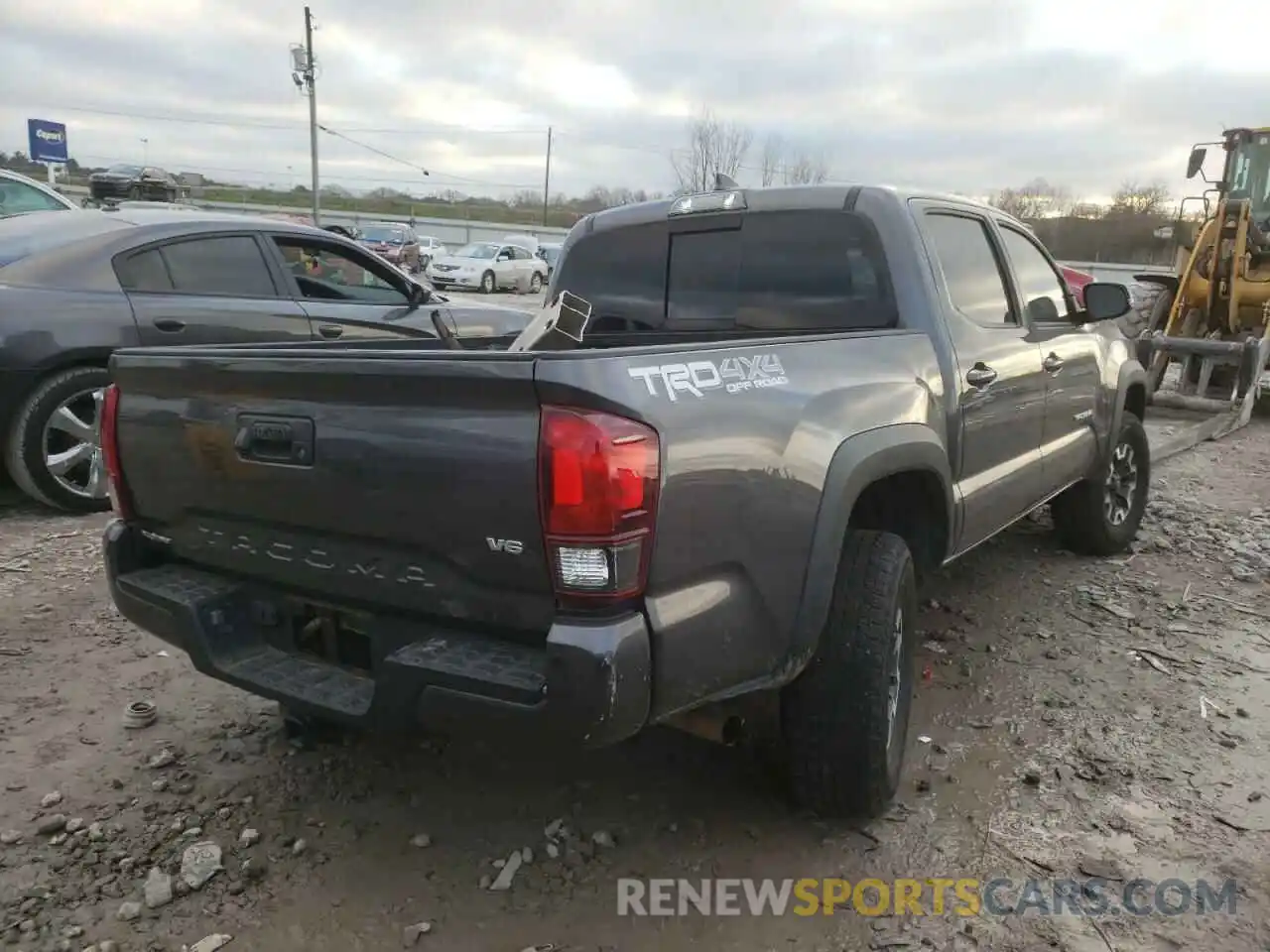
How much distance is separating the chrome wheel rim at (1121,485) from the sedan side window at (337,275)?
4.48 meters

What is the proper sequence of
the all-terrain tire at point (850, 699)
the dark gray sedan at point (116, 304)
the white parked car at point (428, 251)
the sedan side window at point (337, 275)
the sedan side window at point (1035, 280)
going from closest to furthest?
1. the all-terrain tire at point (850, 699)
2. the sedan side window at point (1035, 280)
3. the dark gray sedan at point (116, 304)
4. the sedan side window at point (337, 275)
5. the white parked car at point (428, 251)

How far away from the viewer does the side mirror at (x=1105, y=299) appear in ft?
14.5

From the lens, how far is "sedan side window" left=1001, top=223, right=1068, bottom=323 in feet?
13.7

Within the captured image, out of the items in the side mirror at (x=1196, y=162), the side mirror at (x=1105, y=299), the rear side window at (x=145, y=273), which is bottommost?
the rear side window at (x=145, y=273)

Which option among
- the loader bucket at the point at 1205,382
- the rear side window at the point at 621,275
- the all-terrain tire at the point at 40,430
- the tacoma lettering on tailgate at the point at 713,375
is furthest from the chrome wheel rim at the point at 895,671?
the loader bucket at the point at 1205,382

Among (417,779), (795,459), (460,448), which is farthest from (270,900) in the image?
(795,459)

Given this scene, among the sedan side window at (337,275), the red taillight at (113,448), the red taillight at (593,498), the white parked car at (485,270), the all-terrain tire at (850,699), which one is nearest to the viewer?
the red taillight at (593,498)

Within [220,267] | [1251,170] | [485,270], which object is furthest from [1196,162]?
[485,270]

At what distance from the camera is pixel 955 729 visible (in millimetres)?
3422

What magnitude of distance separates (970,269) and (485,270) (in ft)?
81.4

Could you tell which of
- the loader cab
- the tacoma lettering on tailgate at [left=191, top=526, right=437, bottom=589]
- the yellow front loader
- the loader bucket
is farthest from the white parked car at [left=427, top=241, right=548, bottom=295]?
the tacoma lettering on tailgate at [left=191, top=526, right=437, bottom=589]

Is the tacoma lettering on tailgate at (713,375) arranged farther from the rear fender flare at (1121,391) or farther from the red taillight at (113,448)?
the rear fender flare at (1121,391)

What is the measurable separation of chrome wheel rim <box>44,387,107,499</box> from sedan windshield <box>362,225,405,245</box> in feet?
86.6

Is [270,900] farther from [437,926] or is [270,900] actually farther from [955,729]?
[955,729]
